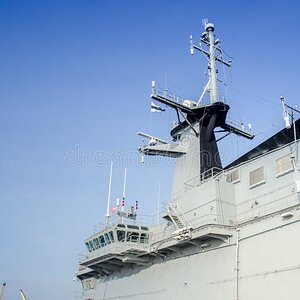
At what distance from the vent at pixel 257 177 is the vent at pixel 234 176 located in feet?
3.45

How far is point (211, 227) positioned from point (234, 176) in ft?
13.0

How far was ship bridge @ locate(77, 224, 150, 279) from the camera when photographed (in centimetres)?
2685

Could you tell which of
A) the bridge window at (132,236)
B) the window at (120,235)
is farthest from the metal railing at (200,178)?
the window at (120,235)

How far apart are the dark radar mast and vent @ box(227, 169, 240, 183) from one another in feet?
10.8

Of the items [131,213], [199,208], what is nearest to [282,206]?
[199,208]

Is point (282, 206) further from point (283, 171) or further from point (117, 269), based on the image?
point (117, 269)

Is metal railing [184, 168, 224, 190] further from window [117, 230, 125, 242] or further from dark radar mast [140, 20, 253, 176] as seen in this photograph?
window [117, 230, 125, 242]

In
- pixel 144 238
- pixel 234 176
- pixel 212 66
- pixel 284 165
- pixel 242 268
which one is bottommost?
pixel 242 268

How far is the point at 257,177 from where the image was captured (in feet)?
68.8

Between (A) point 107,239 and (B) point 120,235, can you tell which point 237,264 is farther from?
(A) point 107,239

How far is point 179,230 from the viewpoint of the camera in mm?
22094

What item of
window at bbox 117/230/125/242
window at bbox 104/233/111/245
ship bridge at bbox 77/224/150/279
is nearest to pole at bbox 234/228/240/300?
ship bridge at bbox 77/224/150/279

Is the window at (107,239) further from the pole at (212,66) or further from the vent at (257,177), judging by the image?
the pole at (212,66)

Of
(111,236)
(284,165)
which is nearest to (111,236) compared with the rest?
(111,236)
